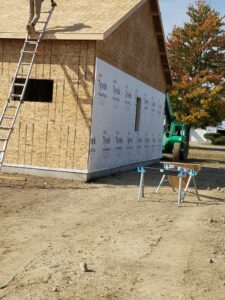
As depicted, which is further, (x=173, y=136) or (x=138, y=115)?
(x=173, y=136)

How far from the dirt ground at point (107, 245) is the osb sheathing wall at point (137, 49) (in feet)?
17.4

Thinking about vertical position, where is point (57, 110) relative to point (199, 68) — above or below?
below

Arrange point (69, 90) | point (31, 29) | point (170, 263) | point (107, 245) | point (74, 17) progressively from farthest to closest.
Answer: point (74, 17) < point (69, 90) < point (31, 29) < point (107, 245) < point (170, 263)

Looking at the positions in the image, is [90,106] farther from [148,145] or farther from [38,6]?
[148,145]

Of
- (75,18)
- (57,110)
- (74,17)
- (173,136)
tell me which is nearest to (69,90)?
(57,110)

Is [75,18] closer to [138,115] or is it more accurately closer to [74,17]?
[74,17]

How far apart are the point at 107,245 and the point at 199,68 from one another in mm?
36244

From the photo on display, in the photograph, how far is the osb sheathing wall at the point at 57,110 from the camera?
48.0ft

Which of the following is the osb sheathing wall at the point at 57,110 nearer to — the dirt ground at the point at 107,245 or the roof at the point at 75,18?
the roof at the point at 75,18

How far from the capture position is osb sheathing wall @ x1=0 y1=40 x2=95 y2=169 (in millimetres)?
14617

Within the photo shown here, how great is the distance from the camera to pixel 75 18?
15453 millimetres

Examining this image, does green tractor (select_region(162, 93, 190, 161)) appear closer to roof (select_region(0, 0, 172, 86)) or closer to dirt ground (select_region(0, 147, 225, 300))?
roof (select_region(0, 0, 172, 86))

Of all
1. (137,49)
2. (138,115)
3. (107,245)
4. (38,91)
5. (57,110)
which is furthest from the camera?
(138,115)

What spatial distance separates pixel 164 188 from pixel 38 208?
211 inches
